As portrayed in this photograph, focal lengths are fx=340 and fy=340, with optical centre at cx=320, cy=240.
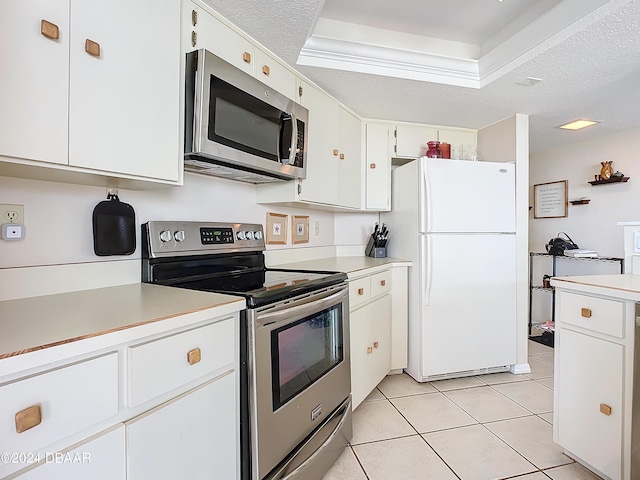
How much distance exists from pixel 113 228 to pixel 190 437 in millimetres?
872

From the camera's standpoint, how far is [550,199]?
4.11m

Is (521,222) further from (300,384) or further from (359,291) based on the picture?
(300,384)

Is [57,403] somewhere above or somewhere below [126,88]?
below

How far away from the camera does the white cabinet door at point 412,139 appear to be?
2992 mm

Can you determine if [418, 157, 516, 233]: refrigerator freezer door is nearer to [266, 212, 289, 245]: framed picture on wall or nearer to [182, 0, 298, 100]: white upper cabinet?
[266, 212, 289, 245]: framed picture on wall

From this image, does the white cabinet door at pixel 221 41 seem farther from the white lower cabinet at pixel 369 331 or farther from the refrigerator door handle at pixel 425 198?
the refrigerator door handle at pixel 425 198

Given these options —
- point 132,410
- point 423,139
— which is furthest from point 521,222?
point 132,410

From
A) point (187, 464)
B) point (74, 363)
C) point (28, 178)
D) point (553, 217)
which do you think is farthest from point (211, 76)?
point (553, 217)

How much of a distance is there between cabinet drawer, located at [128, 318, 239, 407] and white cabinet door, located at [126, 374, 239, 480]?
0.05 meters

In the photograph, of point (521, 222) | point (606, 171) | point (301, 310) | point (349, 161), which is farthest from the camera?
point (606, 171)

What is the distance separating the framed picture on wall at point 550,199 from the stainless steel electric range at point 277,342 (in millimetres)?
3496

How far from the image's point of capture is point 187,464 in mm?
994

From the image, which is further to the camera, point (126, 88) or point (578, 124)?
point (578, 124)

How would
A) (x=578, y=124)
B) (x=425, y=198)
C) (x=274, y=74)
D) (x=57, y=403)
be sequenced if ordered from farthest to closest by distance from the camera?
(x=578, y=124), (x=425, y=198), (x=274, y=74), (x=57, y=403)
